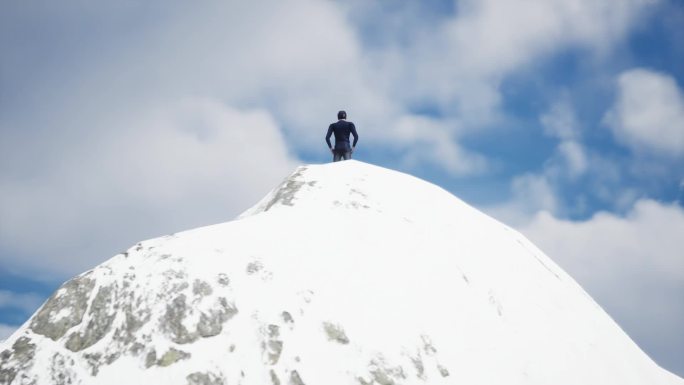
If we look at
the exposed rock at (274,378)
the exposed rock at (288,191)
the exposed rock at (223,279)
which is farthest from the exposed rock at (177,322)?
the exposed rock at (288,191)

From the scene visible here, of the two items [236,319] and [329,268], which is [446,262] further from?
[236,319]

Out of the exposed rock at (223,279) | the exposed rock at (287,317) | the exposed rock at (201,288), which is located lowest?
the exposed rock at (287,317)

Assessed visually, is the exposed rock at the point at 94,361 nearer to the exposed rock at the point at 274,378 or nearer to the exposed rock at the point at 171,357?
the exposed rock at the point at 171,357

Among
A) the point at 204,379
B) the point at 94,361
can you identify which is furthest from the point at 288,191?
the point at 94,361

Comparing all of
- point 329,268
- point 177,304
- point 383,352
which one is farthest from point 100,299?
point 383,352

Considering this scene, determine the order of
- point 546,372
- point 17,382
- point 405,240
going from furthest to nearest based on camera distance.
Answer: point 405,240, point 546,372, point 17,382

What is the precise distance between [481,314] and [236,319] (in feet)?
21.2

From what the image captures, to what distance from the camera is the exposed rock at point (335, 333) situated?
40.5 feet

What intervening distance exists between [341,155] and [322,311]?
30.8 feet

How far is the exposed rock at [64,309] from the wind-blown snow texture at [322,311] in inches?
1.1

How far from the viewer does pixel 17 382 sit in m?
11.3

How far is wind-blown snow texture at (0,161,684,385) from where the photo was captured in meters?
11.6

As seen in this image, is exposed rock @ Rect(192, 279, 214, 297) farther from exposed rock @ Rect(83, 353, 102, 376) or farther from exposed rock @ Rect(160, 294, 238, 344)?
exposed rock @ Rect(83, 353, 102, 376)

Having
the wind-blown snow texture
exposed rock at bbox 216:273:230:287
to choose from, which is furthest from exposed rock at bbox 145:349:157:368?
exposed rock at bbox 216:273:230:287
